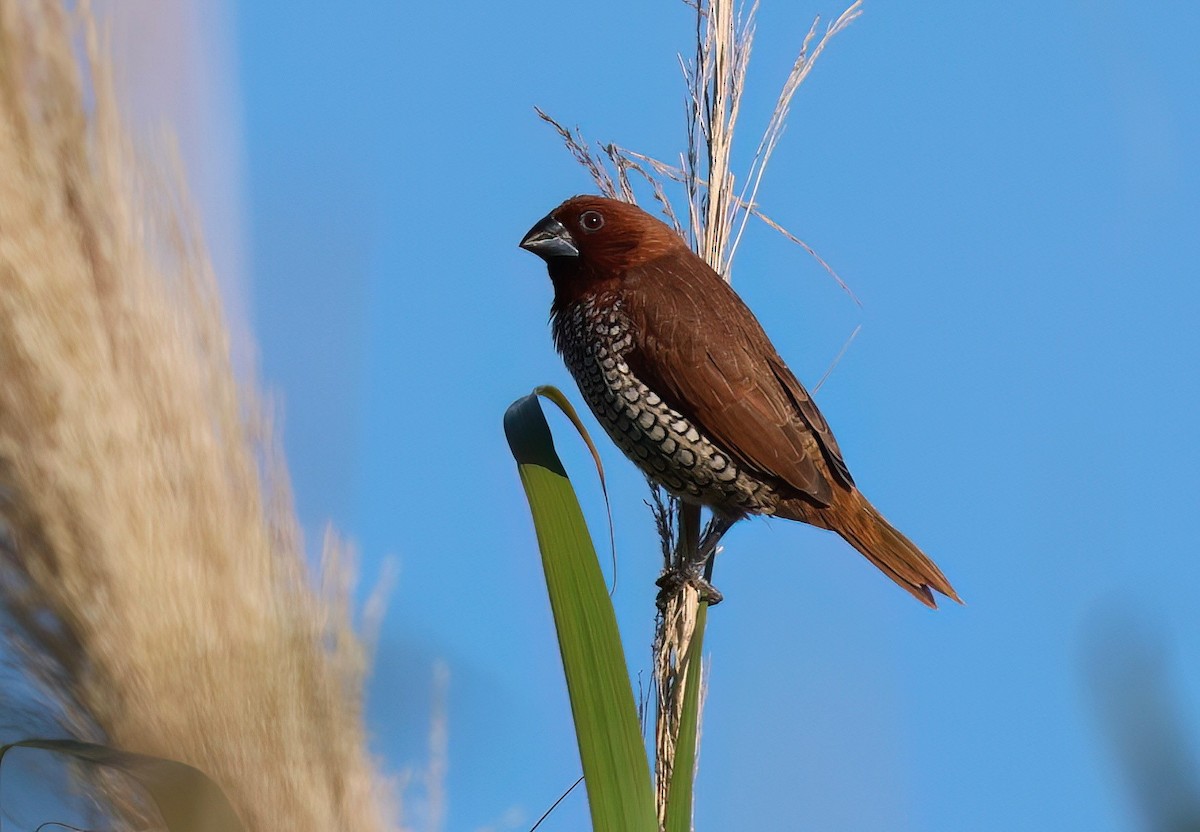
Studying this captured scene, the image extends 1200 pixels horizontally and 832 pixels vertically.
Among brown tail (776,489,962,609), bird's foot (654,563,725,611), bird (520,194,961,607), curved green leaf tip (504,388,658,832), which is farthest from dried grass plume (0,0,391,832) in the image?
brown tail (776,489,962,609)

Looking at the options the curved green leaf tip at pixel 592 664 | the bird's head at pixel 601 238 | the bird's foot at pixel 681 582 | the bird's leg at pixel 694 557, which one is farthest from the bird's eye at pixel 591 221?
the curved green leaf tip at pixel 592 664

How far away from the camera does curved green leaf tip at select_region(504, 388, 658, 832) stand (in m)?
1.11

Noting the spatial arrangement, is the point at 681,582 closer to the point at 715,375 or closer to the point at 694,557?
the point at 694,557

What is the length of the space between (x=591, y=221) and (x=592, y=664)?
1527mm

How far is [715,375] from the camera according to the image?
2.34m

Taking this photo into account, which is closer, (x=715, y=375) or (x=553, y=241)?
(x=715, y=375)

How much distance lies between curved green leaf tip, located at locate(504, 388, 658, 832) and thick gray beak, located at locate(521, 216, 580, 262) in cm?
126

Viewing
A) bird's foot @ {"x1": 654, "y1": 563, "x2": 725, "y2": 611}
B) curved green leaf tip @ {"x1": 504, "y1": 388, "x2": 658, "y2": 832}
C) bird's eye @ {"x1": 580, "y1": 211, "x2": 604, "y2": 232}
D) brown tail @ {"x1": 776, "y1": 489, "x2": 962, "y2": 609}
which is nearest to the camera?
curved green leaf tip @ {"x1": 504, "y1": 388, "x2": 658, "y2": 832}

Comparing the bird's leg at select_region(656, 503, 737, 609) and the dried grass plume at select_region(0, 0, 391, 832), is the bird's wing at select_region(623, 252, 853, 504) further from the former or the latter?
the dried grass plume at select_region(0, 0, 391, 832)

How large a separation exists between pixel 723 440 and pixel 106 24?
1.55 meters

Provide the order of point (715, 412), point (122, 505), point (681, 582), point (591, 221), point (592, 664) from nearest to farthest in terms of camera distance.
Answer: point (122, 505) < point (592, 664) < point (681, 582) < point (715, 412) < point (591, 221)

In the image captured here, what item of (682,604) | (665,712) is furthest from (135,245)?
(682,604)

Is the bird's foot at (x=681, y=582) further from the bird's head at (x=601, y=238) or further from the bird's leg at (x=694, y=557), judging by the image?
the bird's head at (x=601, y=238)

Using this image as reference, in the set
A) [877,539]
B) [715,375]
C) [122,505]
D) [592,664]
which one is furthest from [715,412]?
[122,505]
